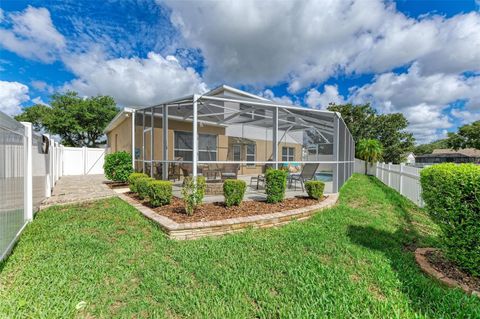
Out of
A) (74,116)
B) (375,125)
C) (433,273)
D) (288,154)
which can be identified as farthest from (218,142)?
(375,125)

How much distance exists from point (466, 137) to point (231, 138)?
42.3 metres

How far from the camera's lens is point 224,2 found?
7391mm

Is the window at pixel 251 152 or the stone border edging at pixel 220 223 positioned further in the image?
the window at pixel 251 152

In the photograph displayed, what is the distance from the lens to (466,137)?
34.2 meters

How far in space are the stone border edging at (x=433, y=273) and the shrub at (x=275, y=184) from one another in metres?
2.91

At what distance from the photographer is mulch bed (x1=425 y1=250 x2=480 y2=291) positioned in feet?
8.13

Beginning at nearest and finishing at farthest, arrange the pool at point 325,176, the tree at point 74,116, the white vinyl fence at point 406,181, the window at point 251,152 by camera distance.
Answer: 1. the white vinyl fence at point 406,181
2. the pool at point 325,176
3. the window at point 251,152
4. the tree at point 74,116

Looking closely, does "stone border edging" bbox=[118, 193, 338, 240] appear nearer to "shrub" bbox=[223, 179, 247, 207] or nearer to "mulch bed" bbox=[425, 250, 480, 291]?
"shrub" bbox=[223, 179, 247, 207]

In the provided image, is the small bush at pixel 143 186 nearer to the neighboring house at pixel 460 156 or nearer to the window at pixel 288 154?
the window at pixel 288 154

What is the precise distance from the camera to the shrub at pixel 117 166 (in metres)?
8.73

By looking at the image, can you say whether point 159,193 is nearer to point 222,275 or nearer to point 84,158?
point 222,275

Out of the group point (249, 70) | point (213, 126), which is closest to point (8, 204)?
point (213, 126)

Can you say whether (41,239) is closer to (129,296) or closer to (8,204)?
(8,204)

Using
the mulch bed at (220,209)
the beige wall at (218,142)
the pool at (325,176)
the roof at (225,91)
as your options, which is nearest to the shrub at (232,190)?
the mulch bed at (220,209)
